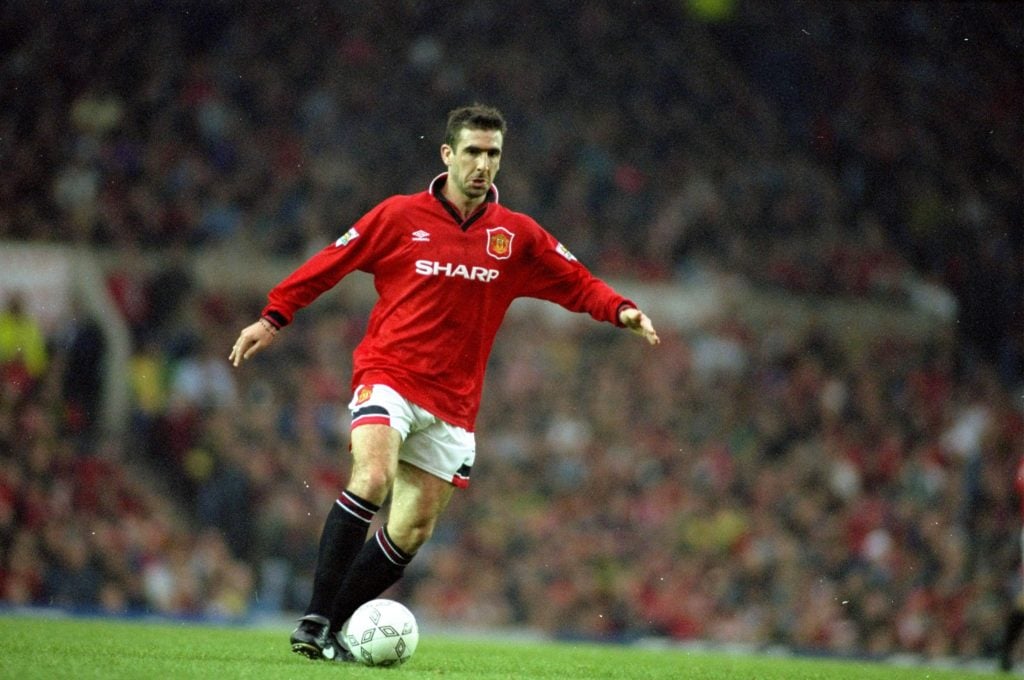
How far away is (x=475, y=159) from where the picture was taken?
21.2 ft

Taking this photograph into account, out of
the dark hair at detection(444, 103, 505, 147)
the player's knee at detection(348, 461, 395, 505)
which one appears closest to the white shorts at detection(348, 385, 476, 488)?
the player's knee at detection(348, 461, 395, 505)

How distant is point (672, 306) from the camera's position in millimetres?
16922

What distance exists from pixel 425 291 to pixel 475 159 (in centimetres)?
60

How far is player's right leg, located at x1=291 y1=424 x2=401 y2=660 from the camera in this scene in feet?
20.2

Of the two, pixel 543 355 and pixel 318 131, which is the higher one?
pixel 318 131

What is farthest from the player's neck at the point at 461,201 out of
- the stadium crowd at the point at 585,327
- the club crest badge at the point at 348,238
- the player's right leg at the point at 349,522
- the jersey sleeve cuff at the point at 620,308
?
the stadium crowd at the point at 585,327

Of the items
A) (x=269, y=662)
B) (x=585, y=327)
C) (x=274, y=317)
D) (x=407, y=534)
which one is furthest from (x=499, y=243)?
(x=585, y=327)

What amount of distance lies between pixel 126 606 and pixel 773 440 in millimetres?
6909

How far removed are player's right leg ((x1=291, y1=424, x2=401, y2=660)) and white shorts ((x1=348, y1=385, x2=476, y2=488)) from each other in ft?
0.21

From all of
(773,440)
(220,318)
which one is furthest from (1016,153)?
(220,318)

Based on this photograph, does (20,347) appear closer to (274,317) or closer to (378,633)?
(274,317)

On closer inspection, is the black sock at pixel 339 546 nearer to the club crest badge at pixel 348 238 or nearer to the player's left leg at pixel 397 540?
the player's left leg at pixel 397 540

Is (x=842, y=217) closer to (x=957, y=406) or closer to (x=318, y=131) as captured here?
(x=957, y=406)

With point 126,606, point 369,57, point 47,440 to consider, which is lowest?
point 126,606
